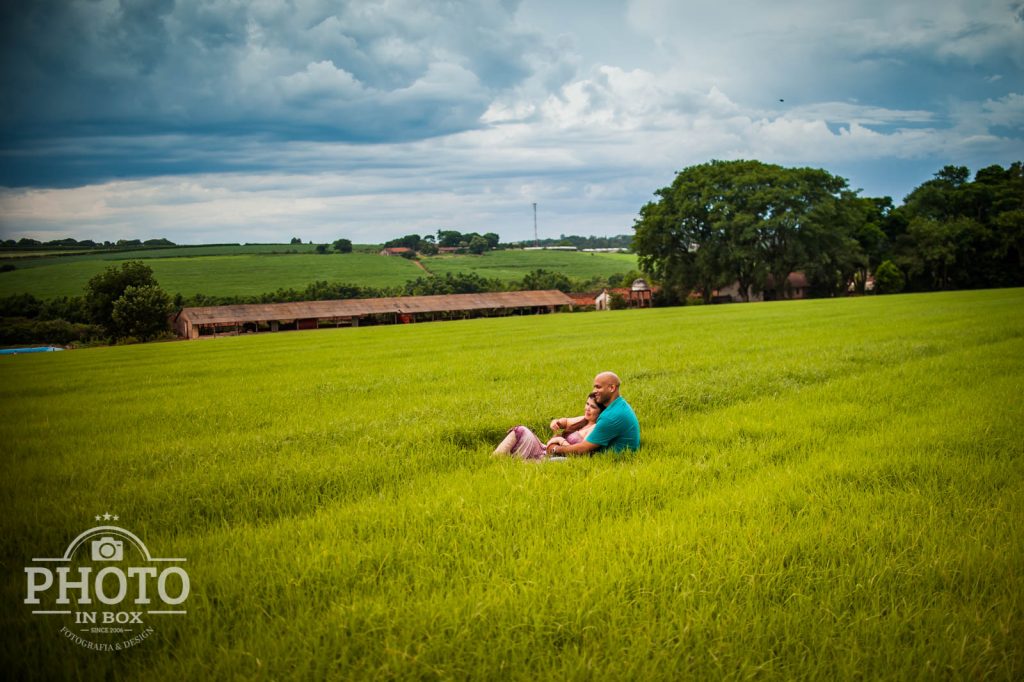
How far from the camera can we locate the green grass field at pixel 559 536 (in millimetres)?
3215

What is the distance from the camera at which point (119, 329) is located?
6925 centimetres

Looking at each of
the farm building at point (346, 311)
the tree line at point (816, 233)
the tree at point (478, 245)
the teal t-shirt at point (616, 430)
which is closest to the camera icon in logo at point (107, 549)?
the teal t-shirt at point (616, 430)

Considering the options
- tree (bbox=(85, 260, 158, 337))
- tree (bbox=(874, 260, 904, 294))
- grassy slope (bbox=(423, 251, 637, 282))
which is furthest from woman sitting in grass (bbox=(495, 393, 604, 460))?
grassy slope (bbox=(423, 251, 637, 282))

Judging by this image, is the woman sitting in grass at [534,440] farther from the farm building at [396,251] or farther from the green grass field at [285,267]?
the farm building at [396,251]

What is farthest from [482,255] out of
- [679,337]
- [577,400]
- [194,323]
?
[577,400]

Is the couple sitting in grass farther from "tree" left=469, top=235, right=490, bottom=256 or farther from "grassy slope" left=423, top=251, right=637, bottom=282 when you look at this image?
"tree" left=469, top=235, right=490, bottom=256

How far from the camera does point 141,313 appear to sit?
229 feet

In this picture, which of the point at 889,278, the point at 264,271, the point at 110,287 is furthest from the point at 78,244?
the point at 889,278

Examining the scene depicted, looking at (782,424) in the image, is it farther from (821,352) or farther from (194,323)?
(194,323)

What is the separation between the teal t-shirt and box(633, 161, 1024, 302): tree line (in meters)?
70.1

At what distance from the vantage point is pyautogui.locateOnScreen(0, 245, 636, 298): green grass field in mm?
107500

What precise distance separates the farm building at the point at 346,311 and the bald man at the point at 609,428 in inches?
2822

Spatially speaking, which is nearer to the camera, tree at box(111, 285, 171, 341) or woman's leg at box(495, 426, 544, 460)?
woman's leg at box(495, 426, 544, 460)

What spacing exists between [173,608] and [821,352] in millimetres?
17104
